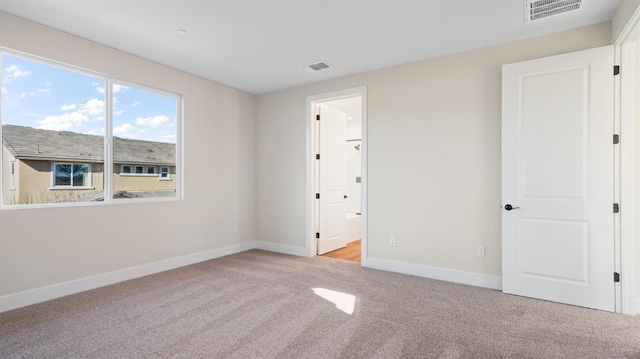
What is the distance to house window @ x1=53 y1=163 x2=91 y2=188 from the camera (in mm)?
3112

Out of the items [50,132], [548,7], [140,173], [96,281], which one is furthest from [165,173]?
[548,7]

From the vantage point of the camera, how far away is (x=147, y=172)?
12.8ft

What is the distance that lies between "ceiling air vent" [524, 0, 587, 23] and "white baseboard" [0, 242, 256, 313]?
4.62 metres

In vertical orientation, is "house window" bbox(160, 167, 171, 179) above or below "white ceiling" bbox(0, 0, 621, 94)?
below

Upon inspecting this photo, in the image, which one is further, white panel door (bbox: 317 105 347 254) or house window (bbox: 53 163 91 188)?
white panel door (bbox: 317 105 347 254)

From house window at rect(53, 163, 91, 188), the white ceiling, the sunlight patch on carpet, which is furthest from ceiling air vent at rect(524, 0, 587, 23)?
house window at rect(53, 163, 91, 188)

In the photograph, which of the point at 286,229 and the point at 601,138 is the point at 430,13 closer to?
the point at 601,138

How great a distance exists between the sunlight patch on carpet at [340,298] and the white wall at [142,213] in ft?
6.87

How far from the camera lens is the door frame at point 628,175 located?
262cm

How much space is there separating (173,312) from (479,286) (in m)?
3.08

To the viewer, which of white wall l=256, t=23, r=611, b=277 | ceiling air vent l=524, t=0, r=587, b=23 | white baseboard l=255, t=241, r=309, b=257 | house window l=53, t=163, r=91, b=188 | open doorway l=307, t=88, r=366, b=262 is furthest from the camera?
white baseboard l=255, t=241, r=309, b=257

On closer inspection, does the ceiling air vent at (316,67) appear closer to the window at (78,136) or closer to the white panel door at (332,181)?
the white panel door at (332,181)

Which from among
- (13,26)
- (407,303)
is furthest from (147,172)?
(407,303)

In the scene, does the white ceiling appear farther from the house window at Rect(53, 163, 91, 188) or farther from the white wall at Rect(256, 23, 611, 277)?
the house window at Rect(53, 163, 91, 188)
